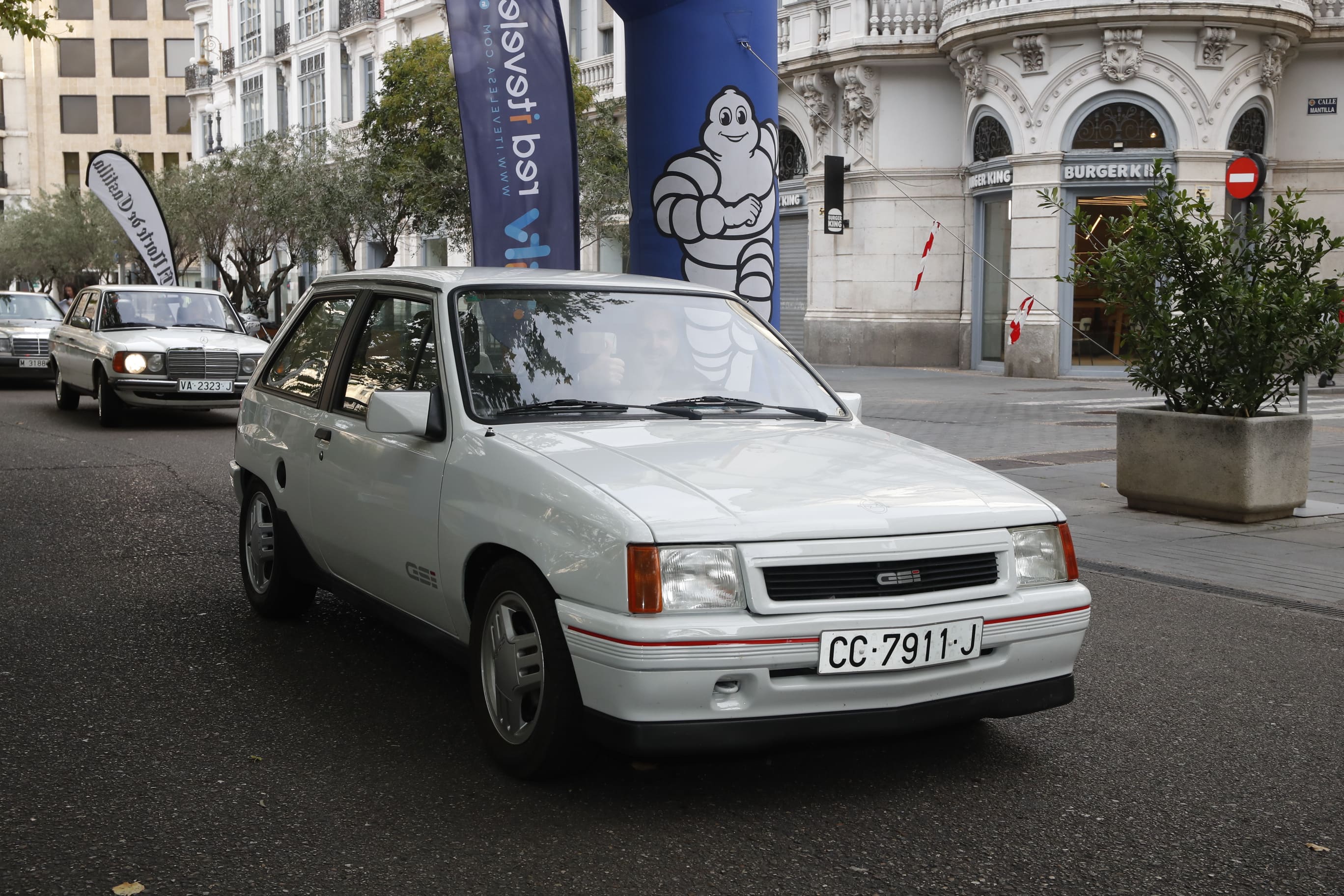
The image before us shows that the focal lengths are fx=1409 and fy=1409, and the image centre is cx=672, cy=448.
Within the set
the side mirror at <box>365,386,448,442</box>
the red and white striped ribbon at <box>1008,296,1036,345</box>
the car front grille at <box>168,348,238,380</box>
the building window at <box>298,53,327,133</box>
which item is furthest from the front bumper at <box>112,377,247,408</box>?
the building window at <box>298,53,327,133</box>

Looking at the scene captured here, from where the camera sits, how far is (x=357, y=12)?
150 feet

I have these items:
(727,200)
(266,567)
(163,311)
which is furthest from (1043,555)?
(163,311)

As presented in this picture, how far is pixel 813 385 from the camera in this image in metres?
5.30

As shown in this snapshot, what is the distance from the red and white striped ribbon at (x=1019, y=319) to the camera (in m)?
25.3

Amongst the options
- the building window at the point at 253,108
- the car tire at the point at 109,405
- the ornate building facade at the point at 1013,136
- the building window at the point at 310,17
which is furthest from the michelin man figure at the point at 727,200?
the building window at the point at 253,108

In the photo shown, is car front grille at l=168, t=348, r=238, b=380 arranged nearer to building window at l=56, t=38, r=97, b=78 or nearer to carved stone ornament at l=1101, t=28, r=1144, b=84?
carved stone ornament at l=1101, t=28, r=1144, b=84

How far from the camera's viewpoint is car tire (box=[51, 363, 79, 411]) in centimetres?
1747

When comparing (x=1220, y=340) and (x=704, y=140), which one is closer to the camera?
(x=1220, y=340)

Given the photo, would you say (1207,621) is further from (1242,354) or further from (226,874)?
(226,874)

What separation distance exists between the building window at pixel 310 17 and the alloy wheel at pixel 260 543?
148ft

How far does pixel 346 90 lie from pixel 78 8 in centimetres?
4498

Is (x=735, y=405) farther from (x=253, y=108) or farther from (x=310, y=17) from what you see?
(x=253, y=108)

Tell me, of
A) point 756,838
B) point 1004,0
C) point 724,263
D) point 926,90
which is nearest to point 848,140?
point 926,90

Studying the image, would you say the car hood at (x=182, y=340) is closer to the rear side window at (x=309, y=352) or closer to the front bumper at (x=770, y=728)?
the rear side window at (x=309, y=352)
